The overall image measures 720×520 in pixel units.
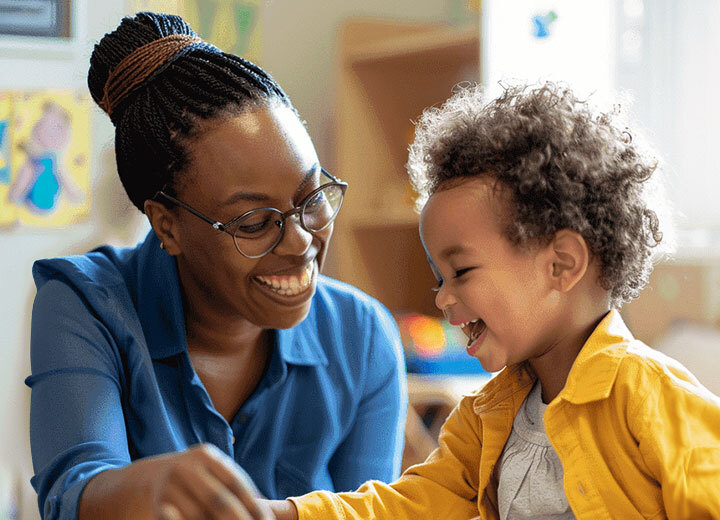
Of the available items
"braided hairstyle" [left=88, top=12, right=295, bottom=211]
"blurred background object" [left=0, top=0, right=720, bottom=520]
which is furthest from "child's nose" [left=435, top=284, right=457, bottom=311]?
"blurred background object" [left=0, top=0, right=720, bottom=520]

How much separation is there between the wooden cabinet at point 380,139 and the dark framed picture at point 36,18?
2.92 feet

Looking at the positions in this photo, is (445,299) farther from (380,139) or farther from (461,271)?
(380,139)

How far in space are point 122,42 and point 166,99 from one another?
132 millimetres

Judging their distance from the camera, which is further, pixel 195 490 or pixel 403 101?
pixel 403 101

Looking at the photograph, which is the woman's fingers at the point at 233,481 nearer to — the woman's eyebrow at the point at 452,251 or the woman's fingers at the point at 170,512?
the woman's fingers at the point at 170,512

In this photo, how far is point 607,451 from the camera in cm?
97

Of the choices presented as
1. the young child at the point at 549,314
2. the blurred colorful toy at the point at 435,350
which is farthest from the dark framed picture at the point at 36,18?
the young child at the point at 549,314

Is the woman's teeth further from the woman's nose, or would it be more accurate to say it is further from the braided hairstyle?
the braided hairstyle

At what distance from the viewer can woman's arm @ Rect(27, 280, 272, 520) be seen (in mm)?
734

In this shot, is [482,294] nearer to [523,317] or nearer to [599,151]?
[523,317]

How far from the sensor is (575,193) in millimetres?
1020

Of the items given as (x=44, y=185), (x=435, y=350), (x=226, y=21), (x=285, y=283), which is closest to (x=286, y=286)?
(x=285, y=283)

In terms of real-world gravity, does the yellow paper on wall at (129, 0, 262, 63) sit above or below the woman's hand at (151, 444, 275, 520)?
above

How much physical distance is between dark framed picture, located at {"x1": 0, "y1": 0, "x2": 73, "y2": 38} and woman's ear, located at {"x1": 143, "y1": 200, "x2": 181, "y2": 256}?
5.47ft
